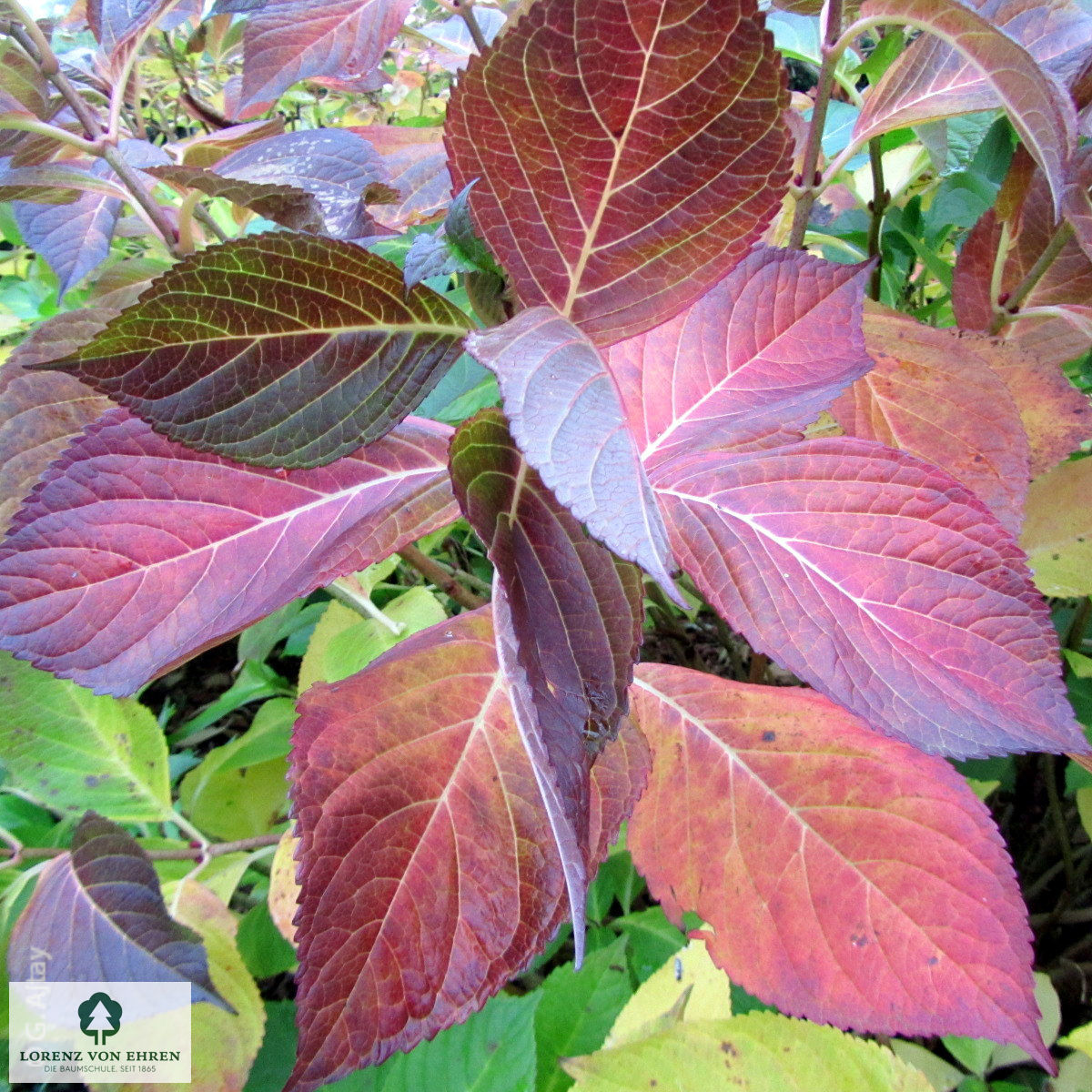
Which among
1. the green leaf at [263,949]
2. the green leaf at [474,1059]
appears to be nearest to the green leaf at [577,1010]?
the green leaf at [474,1059]

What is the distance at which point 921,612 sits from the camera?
0.42m

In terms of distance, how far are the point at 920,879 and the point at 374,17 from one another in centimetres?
85

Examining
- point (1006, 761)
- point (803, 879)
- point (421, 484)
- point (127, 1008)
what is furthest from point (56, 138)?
point (1006, 761)

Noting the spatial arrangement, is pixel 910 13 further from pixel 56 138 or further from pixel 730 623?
pixel 56 138

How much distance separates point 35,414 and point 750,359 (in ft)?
1.80

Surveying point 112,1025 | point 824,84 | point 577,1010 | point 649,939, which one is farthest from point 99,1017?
point 824,84

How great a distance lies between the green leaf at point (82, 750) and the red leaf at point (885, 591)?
696 mm

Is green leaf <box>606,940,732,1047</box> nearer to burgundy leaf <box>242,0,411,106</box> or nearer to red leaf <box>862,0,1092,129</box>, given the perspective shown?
red leaf <box>862,0,1092,129</box>

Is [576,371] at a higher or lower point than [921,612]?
higher

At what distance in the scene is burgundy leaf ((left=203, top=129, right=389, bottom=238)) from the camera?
613 mm

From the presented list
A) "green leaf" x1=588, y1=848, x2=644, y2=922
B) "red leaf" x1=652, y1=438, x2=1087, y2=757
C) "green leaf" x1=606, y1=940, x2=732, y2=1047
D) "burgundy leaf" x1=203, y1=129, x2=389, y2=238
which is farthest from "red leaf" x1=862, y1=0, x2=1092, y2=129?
"green leaf" x1=588, y1=848, x2=644, y2=922

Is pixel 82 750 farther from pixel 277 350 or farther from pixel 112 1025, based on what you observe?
pixel 277 350

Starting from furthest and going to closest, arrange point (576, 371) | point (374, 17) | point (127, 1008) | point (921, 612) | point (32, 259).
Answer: point (32, 259), point (374, 17), point (127, 1008), point (921, 612), point (576, 371)

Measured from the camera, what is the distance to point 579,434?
269mm
